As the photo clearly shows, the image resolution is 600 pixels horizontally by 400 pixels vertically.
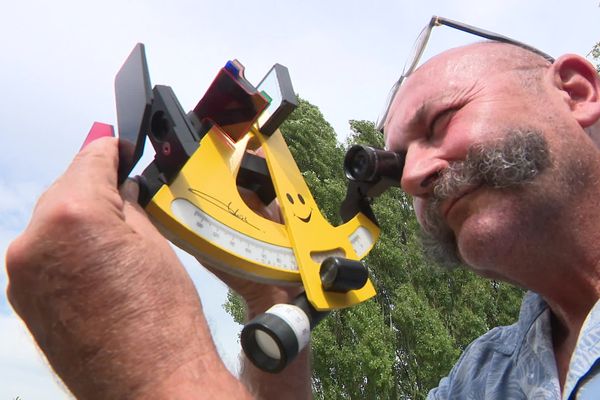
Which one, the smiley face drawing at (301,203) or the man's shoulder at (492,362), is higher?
the smiley face drawing at (301,203)

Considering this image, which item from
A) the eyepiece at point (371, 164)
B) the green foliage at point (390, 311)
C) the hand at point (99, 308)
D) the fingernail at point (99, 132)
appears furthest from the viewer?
the green foliage at point (390, 311)

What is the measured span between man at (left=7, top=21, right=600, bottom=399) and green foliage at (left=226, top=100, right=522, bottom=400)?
5256 mm

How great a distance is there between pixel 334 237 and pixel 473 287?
7885 millimetres

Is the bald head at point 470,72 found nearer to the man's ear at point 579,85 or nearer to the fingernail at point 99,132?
the man's ear at point 579,85

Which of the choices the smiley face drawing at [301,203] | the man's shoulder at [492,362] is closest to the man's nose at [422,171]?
the smiley face drawing at [301,203]

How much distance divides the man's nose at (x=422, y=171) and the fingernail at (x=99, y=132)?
0.65 meters

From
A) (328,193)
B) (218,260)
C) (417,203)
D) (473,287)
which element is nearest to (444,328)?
(473,287)

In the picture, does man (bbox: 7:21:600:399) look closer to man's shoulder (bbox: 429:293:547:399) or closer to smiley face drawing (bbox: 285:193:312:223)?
man's shoulder (bbox: 429:293:547:399)

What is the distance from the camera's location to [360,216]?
1204 millimetres

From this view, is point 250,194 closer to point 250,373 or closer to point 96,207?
point 250,373

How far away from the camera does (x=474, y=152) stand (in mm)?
1126

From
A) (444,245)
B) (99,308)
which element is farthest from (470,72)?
(99,308)

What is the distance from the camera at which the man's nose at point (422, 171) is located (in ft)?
3.87

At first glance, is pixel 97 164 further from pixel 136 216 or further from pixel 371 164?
pixel 371 164
